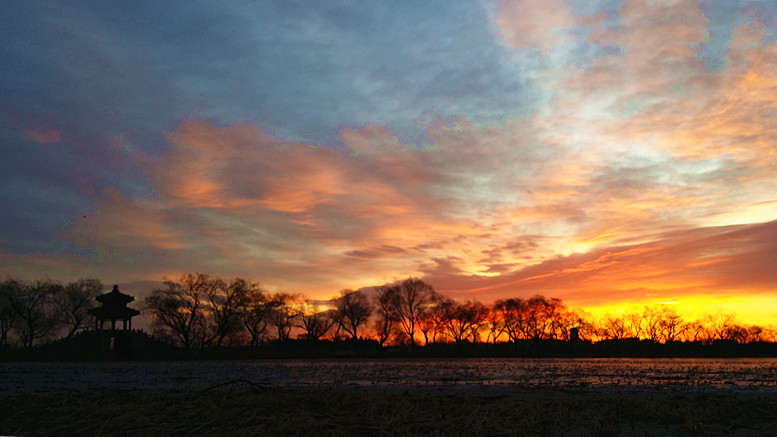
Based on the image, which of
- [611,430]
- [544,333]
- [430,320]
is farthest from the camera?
[544,333]

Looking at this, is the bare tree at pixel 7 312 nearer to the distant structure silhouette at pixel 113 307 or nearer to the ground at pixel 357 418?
the distant structure silhouette at pixel 113 307

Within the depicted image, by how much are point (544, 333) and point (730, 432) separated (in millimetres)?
151103

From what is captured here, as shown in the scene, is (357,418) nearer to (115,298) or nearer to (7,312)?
(115,298)

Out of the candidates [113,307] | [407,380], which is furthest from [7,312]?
[407,380]

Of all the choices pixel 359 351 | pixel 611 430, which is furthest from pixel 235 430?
pixel 359 351

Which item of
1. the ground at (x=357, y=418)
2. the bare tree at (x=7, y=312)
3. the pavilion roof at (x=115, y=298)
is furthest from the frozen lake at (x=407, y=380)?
the bare tree at (x=7, y=312)

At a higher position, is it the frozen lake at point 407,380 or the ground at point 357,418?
the ground at point 357,418

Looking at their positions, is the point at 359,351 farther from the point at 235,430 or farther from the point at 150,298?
the point at 235,430

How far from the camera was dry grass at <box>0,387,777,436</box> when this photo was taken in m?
6.77

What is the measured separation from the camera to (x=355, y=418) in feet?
24.1

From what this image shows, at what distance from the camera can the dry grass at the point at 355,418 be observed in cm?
677

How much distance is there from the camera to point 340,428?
Answer: 6703mm

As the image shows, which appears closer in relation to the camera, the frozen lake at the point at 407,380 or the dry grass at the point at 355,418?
the dry grass at the point at 355,418

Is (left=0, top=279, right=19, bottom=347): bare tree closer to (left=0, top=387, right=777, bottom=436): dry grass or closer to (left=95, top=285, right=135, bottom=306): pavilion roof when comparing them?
(left=95, top=285, right=135, bottom=306): pavilion roof
